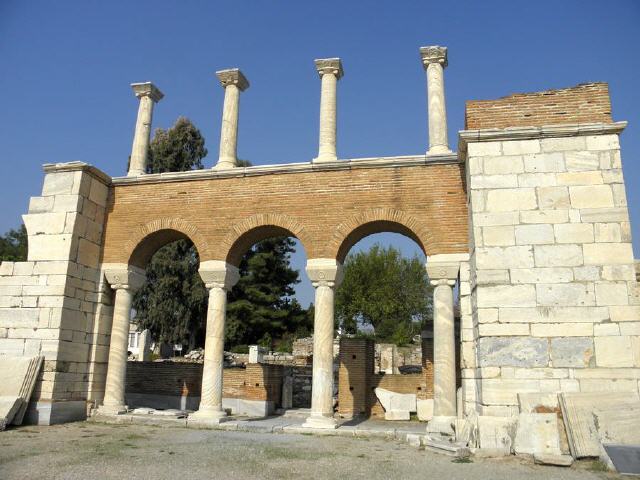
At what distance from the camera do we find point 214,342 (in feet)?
40.3

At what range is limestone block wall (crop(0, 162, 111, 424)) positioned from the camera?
465 inches

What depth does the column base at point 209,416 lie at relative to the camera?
454 inches

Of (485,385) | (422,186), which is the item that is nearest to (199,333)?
(422,186)

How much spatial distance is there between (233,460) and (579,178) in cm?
767

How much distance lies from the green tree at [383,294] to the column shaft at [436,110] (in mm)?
30417

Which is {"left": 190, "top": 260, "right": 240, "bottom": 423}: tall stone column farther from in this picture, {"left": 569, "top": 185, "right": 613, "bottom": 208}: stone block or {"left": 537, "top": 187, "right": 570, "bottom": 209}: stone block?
{"left": 569, "top": 185, "right": 613, "bottom": 208}: stone block

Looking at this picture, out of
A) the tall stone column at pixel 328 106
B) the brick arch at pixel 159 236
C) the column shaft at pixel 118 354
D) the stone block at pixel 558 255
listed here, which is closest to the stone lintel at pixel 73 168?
the brick arch at pixel 159 236

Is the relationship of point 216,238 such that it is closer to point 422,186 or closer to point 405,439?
point 422,186

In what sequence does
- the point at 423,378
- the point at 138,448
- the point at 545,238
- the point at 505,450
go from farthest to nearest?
the point at 423,378 < the point at 545,238 < the point at 138,448 < the point at 505,450

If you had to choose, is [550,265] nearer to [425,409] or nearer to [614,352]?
[614,352]

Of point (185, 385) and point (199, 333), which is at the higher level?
point (199, 333)

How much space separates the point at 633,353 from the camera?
8.45 m

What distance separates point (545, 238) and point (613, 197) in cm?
143

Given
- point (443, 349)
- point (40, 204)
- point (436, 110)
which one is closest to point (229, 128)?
point (40, 204)
